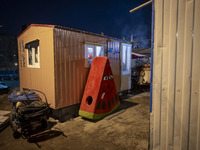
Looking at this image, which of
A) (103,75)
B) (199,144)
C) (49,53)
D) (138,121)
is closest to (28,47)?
(49,53)

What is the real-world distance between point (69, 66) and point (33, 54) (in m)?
2.46

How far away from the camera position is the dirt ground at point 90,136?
3.56 metres

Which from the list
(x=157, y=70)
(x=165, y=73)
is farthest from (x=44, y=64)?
(x=165, y=73)

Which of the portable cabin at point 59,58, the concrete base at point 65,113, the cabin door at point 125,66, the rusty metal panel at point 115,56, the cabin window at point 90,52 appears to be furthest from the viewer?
the cabin door at point 125,66

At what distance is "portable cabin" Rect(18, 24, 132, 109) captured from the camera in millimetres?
4992

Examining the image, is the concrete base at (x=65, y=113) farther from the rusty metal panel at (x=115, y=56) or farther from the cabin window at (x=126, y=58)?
the cabin window at (x=126, y=58)

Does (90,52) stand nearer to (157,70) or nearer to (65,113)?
(65,113)

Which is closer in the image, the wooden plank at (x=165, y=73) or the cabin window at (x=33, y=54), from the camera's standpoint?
the wooden plank at (x=165, y=73)

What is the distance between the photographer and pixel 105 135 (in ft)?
13.4

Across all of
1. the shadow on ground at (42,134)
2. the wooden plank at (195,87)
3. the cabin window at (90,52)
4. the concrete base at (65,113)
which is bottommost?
the shadow on ground at (42,134)

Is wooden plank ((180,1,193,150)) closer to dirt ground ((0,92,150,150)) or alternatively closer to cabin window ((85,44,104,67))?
dirt ground ((0,92,150,150))

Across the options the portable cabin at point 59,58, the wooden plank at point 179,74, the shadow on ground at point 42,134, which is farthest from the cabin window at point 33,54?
the wooden plank at point 179,74

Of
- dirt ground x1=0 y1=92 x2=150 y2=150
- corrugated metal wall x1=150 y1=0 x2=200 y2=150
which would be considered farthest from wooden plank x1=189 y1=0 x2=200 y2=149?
dirt ground x1=0 y1=92 x2=150 y2=150

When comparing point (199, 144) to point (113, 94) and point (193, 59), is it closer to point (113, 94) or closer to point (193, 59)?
point (193, 59)
